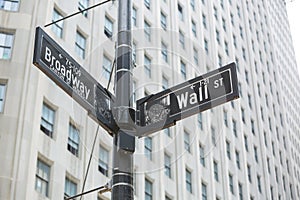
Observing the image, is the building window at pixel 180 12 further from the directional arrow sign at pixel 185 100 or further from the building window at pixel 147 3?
the directional arrow sign at pixel 185 100

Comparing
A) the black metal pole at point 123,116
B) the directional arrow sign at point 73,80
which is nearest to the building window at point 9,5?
the black metal pole at point 123,116

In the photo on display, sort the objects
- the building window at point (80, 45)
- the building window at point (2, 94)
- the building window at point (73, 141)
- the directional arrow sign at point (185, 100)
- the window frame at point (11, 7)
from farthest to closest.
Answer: the building window at point (80, 45) < the window frame at point (11, 7) < the building window at point (73, 141) < the building window at point (2, 94) < the directional arrow sign at point (185, 100)

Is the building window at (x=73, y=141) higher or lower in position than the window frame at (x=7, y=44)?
lower

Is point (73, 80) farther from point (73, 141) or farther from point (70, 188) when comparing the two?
point (73, 141)

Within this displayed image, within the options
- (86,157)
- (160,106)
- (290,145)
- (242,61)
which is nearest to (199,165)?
(86,157)

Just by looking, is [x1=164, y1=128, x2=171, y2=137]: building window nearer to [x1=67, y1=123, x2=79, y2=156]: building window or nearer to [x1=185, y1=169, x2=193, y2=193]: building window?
[x1=185, y1=169, x2=193, y2=193]: building window

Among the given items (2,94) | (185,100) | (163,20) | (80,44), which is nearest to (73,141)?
(2,94)

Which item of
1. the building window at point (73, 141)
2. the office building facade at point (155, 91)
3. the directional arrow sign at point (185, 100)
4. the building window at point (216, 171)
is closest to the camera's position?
the directional arrow sign at point (185, 100)

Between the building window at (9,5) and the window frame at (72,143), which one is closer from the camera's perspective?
the window frame at (72,143)

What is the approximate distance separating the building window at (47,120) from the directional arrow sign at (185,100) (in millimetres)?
19014

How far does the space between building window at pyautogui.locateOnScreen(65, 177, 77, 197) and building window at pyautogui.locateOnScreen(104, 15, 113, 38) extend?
11.0 meters

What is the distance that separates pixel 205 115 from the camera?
42250 mm

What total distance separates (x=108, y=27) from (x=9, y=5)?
7500 millimetres

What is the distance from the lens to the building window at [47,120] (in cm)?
2669
